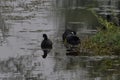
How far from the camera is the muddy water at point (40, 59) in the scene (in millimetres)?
13023

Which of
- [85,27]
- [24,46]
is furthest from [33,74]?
[85,27]

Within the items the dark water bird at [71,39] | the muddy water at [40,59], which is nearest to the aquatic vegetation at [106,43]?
the dark water bird at [71,39]

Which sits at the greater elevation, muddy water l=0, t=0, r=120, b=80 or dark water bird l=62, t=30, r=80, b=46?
dark water bird l=62, t=30, r=80, b=46

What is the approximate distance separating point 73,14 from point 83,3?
5571 mm

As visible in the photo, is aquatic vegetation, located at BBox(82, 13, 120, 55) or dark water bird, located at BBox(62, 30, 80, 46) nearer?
aquatic vegetation, located at BBox(82, 13, 120, 55)

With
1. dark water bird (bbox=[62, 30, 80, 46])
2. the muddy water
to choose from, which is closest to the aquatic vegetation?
dark water bird (bbox=[62, 30, 80, 46])

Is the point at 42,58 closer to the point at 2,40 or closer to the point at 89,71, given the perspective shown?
the point at 89,71

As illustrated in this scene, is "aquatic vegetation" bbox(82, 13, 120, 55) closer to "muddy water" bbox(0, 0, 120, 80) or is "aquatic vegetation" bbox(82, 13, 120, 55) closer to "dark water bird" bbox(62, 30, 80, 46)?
"dark water bird" bbox(62, 30, 80, 46)

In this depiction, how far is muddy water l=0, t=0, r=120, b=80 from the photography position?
513 inches

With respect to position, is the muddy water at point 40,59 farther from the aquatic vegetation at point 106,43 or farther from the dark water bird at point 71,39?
the aquatic vegetation at point 106,43

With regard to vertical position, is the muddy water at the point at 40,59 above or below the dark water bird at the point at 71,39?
below

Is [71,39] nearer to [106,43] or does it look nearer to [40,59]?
[106,43]

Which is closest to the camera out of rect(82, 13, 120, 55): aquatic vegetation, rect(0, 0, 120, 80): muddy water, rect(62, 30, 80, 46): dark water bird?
rect(0, 0, 120, 80): muddy water

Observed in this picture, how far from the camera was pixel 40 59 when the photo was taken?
48.9 ft
